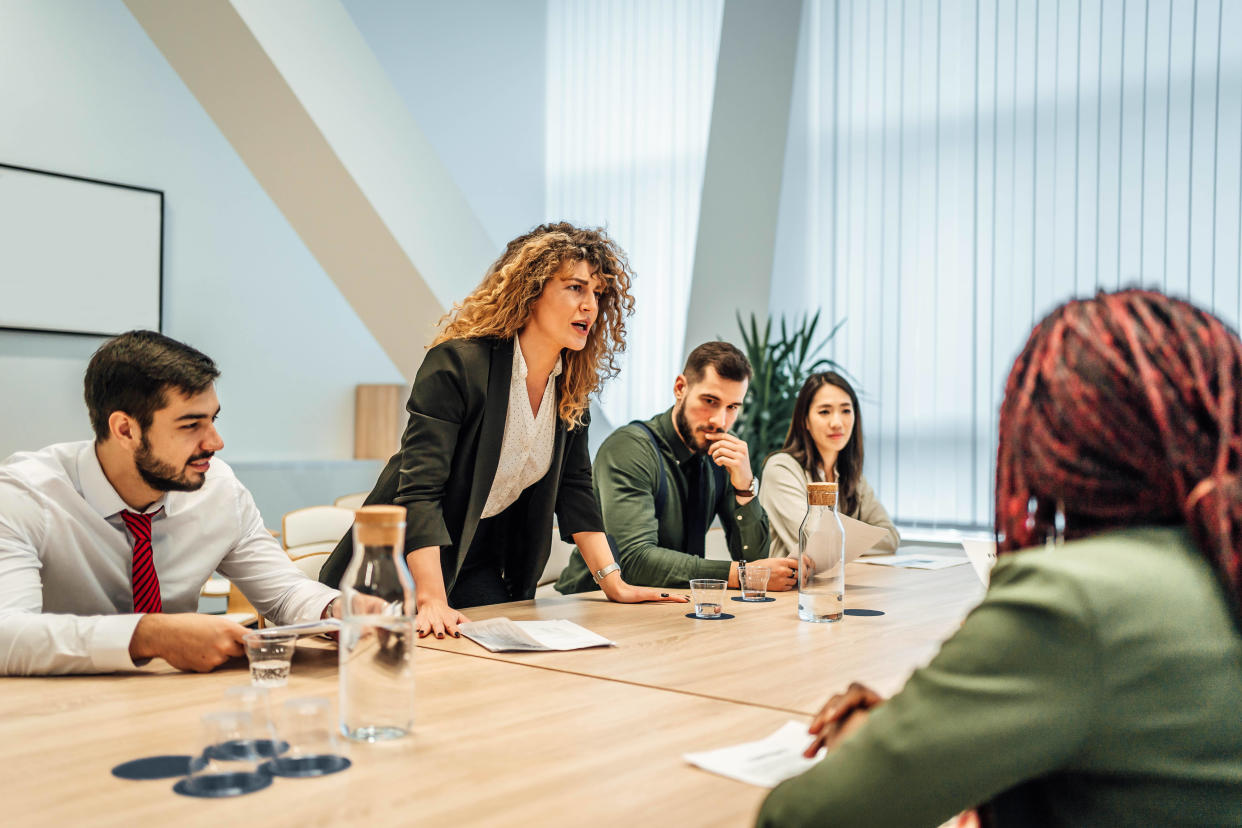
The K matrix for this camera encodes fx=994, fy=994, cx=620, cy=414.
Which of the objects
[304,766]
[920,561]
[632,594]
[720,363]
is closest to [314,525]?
[720,363]

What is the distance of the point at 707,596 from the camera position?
2115mm

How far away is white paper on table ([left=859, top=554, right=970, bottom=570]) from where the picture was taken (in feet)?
10.7

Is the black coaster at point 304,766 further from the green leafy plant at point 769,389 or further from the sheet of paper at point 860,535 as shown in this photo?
the green leafy plant at point 769,389

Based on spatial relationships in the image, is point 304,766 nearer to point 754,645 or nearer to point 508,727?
point 508,727

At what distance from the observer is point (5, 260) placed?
470 centimetres

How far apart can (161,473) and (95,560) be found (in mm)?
190

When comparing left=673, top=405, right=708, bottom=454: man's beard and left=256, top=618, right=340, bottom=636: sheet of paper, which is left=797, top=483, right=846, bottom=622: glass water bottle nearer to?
left=673, top=405, right=708, bottom=454: man's beard

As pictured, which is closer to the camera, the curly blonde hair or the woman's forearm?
the woman's forearm

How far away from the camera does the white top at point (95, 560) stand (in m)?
1.47

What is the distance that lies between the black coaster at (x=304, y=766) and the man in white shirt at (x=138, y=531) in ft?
1.66

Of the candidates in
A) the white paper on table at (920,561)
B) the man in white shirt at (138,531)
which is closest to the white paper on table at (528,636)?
the man in white shirt at (138,531)

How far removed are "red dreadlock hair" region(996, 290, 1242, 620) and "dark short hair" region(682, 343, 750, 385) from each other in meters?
2.14

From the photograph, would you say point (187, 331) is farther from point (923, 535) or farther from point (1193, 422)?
point (1193, 422)

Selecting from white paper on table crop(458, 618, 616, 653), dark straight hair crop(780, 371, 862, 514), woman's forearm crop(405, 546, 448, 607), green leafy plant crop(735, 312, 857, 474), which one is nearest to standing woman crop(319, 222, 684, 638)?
woman's forearm crop(405, 546, 448, 607)
